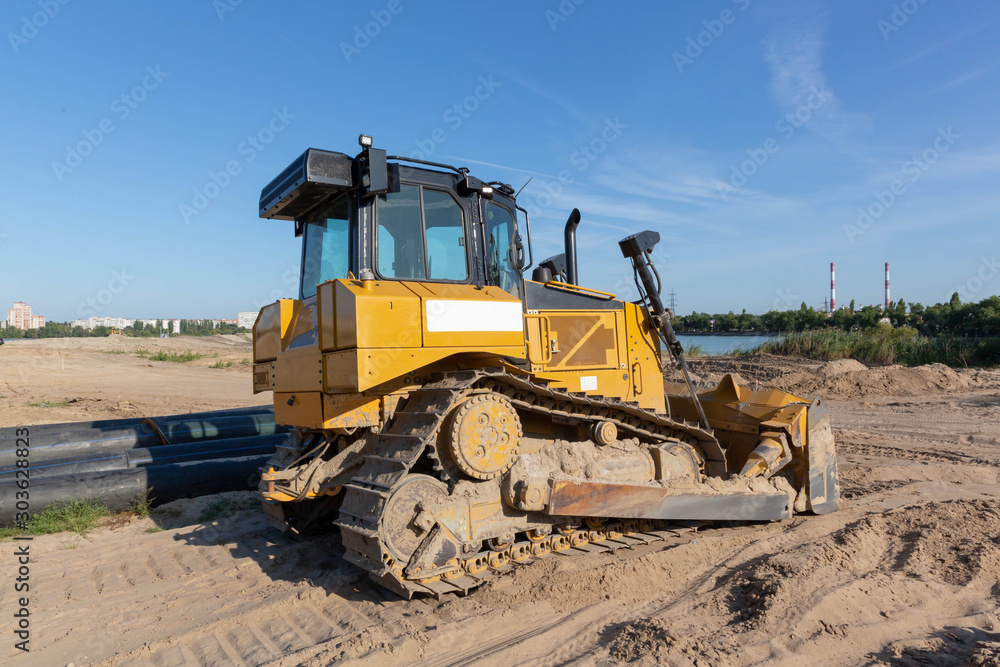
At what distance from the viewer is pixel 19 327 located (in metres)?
63.0

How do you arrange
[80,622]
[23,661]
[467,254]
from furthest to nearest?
[467,254]
[80,622]
[23,661]

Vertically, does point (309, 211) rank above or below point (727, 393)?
above

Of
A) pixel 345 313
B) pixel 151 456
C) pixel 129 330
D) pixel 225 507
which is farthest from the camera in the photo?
pixel 129 330

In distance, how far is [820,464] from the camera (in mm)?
6332

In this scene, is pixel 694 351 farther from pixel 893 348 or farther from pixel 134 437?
pixel 134 437

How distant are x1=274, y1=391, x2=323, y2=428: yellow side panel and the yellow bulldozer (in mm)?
25

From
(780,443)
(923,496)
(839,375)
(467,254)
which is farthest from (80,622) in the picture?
(839,375)

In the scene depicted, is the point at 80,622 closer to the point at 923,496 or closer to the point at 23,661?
the point at 23,661

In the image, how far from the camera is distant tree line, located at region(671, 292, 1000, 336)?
24.7 meters

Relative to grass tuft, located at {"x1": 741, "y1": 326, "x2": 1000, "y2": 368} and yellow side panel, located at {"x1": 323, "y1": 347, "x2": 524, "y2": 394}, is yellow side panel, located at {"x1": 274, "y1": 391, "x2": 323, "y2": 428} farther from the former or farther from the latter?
grass tuft, located at {"x1": 741, "y1": 326, "x2": 1000, "y2": 368}

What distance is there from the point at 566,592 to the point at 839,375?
15.2 metres

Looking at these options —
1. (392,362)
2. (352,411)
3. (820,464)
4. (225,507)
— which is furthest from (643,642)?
→ (225,507)

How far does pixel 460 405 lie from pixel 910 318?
105 ft

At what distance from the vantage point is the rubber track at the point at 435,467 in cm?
401
